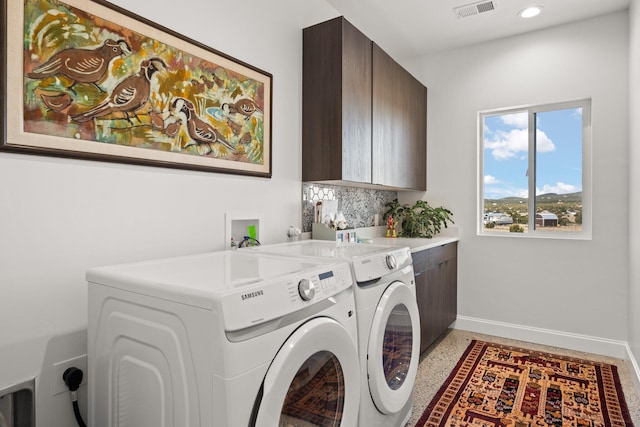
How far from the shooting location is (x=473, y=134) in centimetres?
354

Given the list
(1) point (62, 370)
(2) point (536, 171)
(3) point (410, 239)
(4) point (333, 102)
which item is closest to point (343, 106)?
(4) point (333, 102)

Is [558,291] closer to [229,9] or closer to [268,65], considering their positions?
[268,65]

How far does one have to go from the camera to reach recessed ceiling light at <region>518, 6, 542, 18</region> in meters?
2.85

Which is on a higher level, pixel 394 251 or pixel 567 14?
pixel 567 14

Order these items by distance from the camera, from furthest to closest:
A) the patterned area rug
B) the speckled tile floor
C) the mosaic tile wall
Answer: the mosaic tile wall < the speckled tile floor < the patterned area rug

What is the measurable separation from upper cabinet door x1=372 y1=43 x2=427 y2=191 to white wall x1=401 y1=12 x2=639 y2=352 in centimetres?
27

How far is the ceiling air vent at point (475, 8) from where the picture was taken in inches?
110

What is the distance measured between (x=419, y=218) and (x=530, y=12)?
1.86m

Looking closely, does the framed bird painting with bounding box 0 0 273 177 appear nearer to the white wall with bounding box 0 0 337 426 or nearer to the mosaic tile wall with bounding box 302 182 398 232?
the white wall with bounding box 0 0 337 426

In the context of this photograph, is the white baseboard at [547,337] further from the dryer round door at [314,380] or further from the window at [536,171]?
the dryer round door at [314,380]

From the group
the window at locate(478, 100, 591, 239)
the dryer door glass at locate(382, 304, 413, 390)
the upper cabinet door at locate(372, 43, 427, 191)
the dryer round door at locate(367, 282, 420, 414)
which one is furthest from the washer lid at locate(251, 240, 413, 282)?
the window at locate(478, 100, 591, 239)

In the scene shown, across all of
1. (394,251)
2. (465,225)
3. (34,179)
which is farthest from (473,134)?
(34,179)

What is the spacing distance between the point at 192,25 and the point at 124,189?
862mm

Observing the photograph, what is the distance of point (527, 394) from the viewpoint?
230 centimetres
